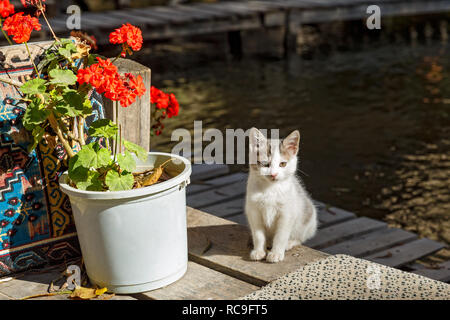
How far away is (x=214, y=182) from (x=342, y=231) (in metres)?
1.26

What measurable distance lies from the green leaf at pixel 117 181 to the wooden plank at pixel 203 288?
50 centimetres

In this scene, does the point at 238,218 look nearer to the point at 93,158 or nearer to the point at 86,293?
the point at 86,293

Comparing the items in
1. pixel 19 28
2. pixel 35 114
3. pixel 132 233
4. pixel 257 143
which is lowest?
pixel 132 233

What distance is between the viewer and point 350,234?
13.2 feet

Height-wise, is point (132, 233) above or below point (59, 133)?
below

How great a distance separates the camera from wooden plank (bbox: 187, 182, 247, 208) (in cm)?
443

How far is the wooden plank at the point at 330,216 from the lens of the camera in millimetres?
4207

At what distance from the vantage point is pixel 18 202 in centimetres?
266

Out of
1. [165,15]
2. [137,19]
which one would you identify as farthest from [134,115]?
[165,15]

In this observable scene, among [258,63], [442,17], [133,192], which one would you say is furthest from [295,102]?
[442,17]

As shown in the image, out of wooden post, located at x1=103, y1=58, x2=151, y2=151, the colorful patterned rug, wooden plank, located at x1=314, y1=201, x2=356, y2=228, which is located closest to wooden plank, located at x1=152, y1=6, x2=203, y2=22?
wooden plank, located at x1=314, y1=201, x2=356, y2=228

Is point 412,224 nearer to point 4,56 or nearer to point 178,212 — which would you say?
point 178,212

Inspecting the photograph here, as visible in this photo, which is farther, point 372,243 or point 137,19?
point 137,19

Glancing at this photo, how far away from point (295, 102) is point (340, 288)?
5.86 m
